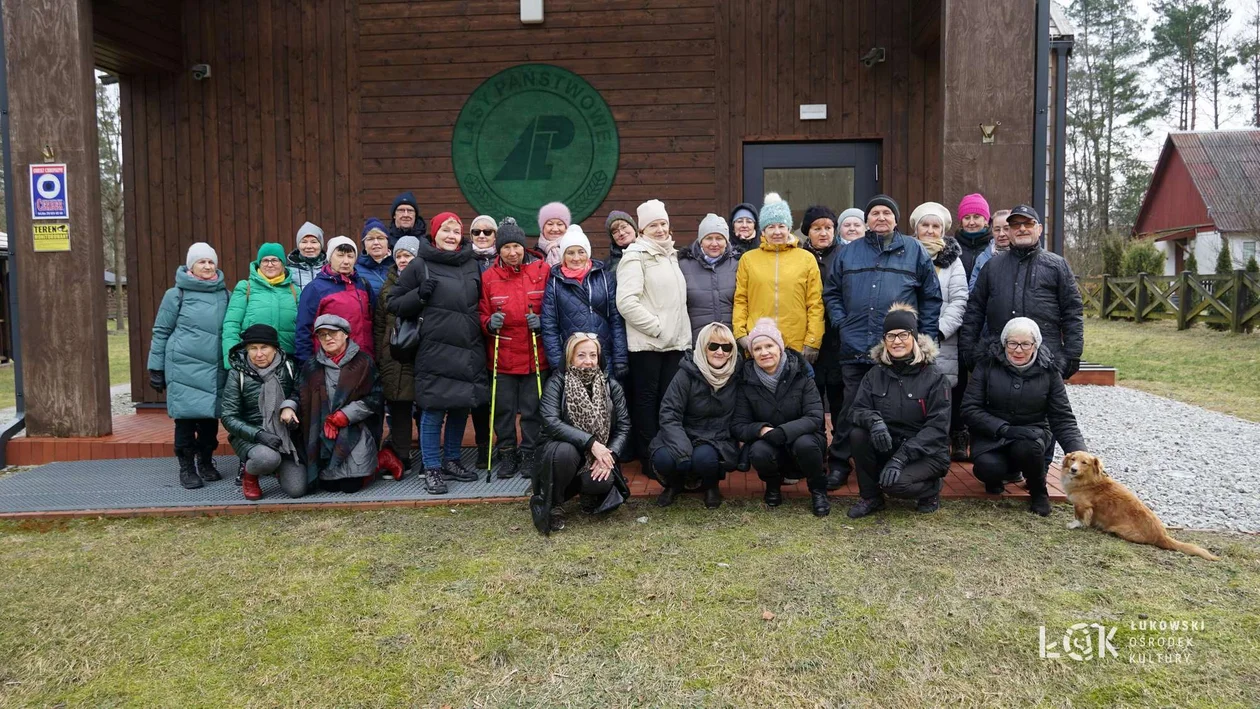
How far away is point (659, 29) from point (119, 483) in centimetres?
530

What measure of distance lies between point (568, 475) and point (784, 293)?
157cm

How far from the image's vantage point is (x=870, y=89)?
22.3ft

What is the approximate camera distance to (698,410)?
4.37 meters

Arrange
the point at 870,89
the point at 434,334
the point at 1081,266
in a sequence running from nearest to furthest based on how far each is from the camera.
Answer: the point at 434,334 < the point at 870,89 < the point at 1081,266

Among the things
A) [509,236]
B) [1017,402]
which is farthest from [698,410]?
[1017,402]

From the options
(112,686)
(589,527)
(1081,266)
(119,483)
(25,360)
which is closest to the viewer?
(112,686)

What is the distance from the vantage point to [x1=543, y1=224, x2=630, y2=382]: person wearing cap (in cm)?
465

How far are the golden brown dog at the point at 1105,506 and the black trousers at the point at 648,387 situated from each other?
2.10 metres

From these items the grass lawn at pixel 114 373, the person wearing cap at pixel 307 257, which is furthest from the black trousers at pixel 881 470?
the grass lawn at pixel 114 373

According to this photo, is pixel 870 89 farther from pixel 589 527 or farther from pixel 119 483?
pixel 119 483

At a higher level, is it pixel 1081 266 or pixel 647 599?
pixel 1081 266

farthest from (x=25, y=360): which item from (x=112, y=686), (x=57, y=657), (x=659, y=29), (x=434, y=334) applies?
(x=659, y=29)

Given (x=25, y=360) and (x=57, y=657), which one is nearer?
(x=57, y=657)

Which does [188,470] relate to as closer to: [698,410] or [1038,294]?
[698,410]
